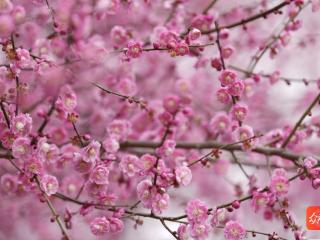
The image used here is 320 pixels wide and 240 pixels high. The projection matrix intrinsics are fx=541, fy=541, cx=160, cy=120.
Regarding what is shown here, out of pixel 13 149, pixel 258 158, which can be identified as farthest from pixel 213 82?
pixel 13 149

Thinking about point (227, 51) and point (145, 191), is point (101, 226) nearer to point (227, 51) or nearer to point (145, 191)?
point (145, 191)

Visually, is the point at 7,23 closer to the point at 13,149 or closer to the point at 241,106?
the point at 13,149

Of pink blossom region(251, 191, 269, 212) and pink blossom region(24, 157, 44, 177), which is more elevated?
pink blossom region(24, 157, 44, 177)

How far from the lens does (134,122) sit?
318 centimetres

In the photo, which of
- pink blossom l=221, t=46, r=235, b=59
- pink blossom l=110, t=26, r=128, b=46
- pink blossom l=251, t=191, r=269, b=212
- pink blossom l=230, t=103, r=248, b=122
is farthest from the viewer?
pink blossom l=110, t=26, r=128, b=46

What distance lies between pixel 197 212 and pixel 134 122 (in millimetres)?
1314

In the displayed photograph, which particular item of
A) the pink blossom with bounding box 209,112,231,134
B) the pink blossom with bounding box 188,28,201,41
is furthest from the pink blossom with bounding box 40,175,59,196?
the pink blossom with bounding box 209,112,231,134

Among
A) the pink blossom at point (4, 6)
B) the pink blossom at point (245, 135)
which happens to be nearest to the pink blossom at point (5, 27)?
the pink blossom at point (4, 6)

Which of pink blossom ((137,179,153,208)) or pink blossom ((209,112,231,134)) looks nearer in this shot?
pink blossom ((137,179,153,208))

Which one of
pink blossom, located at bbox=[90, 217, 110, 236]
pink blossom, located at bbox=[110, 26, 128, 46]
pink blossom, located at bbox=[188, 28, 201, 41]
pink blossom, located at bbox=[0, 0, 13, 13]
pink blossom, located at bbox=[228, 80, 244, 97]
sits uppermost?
pink blossom, located at bbox=[110, 26, 128, 46]

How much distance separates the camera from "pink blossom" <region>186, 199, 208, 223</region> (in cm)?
193

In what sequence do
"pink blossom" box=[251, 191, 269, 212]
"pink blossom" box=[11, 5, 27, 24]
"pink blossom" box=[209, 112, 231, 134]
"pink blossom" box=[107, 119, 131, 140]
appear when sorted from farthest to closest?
"pink blossom" box=[209, 112, 231, 134] < "pink blossom" box=[107, 119, 131, 140] < "pink blossom" box=[11, 5, 27, 24] < "pink blossom" box=[251, 191, 269, 212]

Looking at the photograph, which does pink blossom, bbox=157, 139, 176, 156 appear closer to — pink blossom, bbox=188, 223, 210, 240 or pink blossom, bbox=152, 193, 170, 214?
pink blossom, bbox=152, 193, 170, 214

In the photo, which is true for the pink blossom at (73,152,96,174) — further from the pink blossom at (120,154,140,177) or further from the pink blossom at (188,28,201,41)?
the pink blossom at (188,28,201,41)
